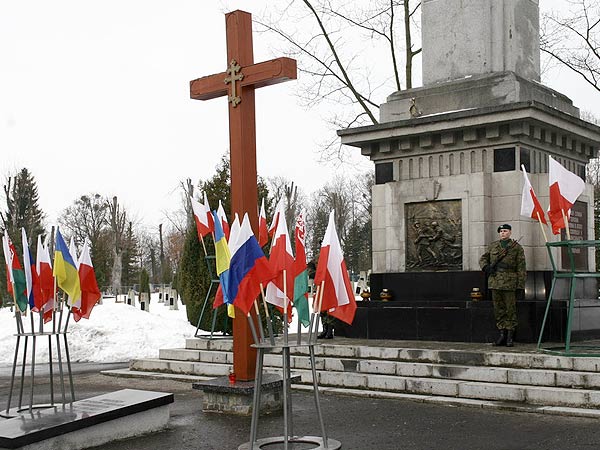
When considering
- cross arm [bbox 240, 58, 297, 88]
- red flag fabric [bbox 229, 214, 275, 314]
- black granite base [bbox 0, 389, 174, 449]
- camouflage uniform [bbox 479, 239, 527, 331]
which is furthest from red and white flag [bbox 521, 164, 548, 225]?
black granite base [bbox 0, 389, 174, 449]

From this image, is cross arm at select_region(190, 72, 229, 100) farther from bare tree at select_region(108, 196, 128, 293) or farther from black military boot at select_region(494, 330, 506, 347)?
bare tree at select_region(108, 196, 128, 293)

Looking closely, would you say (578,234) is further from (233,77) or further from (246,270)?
(246,270)

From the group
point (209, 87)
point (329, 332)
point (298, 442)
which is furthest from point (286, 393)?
point (329, 332)

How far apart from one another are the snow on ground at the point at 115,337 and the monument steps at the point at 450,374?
16.5 ft

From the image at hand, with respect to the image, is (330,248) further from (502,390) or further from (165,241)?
(165,241)

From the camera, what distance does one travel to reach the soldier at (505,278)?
35.2ft

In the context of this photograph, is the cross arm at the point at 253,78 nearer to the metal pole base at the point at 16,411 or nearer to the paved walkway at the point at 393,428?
the paved walkway at the point at 393,428

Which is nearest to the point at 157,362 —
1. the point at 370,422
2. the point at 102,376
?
the point at 102,376

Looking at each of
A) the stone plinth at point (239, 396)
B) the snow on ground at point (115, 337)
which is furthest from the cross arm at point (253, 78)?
the snow on ground at point (115, 337)

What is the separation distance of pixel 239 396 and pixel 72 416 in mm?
1924

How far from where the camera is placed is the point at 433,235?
12.6 metres

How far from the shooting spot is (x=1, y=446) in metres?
6.49

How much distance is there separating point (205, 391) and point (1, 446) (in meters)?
2.71

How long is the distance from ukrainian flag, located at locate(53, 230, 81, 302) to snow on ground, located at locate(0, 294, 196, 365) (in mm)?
8038
